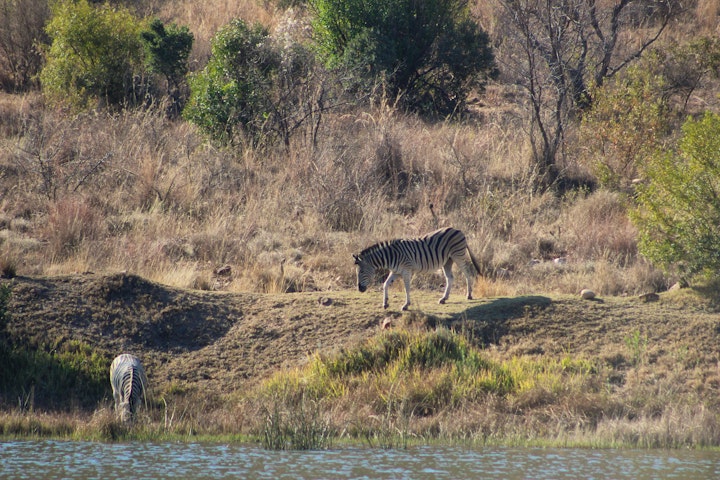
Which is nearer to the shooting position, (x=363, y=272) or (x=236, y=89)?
(x=363, y=272)

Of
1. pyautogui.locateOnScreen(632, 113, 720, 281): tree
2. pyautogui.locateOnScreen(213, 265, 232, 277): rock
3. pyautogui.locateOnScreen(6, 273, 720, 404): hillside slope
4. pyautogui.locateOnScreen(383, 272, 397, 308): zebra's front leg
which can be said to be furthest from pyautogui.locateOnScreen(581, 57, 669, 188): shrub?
pyautogui.locateOnScreen(383, 272, 397, 308): zebra's front leg

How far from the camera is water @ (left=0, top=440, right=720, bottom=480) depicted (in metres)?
8.26

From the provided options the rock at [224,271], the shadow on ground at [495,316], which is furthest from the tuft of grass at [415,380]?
the rock at [224,271]

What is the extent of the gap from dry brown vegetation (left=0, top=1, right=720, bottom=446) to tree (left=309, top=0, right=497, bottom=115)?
3.75 ft

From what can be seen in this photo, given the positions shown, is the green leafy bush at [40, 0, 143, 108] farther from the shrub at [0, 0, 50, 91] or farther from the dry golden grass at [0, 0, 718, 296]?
the shrub at [0, 0, 50, 91]

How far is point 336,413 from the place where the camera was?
412 inches

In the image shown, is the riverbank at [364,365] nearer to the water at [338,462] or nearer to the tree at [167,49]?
the water at [338,462]

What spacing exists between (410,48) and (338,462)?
16.7 metres

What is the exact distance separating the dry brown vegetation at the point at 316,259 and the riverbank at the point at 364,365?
37mm

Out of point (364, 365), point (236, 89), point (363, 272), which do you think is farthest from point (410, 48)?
point (364, 365)

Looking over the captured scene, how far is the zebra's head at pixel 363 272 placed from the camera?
40.3 feet

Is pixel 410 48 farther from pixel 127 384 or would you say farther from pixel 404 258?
pixel 127 384

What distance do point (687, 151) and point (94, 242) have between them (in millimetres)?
9906

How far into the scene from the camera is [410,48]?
23.8m
